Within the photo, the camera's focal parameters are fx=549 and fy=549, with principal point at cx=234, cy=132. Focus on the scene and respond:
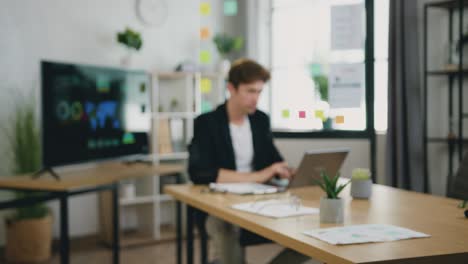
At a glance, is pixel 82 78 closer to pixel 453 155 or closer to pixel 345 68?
pixel 345 68

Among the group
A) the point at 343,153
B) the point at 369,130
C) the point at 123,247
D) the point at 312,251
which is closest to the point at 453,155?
the point at 369,130

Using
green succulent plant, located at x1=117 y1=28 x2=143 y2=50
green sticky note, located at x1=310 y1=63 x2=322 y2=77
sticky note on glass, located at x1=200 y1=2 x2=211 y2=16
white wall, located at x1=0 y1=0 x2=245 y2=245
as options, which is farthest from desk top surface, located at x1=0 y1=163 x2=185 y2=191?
sticky note on glass, located at x1=200 y1=2 x2=211 y2=16

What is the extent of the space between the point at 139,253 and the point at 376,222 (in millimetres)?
2897

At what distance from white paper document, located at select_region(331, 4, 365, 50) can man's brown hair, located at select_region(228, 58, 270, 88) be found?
70 cm

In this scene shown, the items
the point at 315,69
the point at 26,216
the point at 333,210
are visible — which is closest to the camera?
the point at 333,210

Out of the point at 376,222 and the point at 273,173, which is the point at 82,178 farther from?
the point at 376,222

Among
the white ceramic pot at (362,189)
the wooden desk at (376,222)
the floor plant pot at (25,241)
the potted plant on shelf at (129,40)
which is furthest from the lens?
the potted plant on shelf at (129,40)

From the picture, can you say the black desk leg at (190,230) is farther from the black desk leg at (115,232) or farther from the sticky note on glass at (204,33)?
the sticky note on glass at (204,33)

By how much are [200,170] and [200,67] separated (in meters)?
2.51

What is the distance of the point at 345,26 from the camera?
338 centimetres

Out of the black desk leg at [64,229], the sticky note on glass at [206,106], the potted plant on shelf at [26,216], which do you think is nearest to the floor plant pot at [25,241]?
the potted plant on shelf at [26,216]

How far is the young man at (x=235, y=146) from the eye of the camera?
99.9 inches

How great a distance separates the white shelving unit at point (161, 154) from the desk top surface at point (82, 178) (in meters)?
0.58

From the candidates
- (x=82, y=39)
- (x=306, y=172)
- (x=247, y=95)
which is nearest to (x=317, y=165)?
(x=306, y=172)
